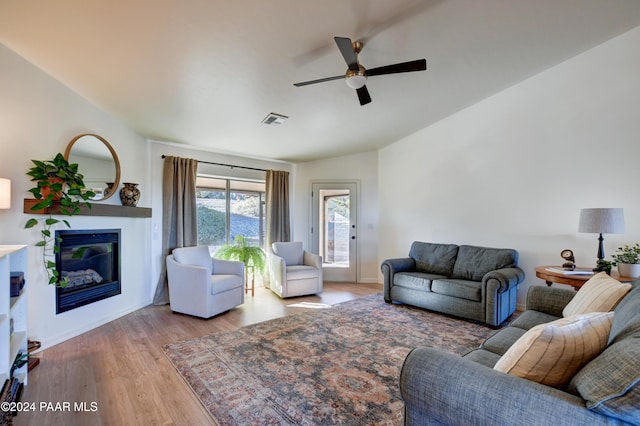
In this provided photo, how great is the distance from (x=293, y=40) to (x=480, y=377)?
244cm

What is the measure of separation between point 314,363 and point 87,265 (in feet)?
9.06

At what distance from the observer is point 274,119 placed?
375 centimetres

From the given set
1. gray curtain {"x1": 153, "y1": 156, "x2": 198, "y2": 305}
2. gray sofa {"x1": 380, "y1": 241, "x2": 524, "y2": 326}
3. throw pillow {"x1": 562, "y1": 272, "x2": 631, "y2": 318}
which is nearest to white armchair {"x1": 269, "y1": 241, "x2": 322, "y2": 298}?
gray sofa {"x1": 380, "y1": 241, "x2": 524, "y2": 326}

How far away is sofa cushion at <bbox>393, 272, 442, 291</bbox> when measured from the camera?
147 inches

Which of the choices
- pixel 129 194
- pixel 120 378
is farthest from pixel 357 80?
pixel 129 194

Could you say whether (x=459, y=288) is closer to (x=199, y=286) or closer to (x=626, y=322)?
(x=626, y=322)

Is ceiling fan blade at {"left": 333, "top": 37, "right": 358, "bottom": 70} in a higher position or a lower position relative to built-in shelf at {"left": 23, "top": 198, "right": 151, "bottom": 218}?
higher

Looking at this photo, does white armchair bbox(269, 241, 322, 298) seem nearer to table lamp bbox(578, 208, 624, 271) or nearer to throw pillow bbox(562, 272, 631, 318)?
throw pillow bbox(562, 272, 631, 318)

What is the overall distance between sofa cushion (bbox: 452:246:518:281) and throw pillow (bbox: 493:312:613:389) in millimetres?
2712

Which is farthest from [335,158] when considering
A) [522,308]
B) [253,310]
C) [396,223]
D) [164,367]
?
[164,367]

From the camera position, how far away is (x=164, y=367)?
237 cm

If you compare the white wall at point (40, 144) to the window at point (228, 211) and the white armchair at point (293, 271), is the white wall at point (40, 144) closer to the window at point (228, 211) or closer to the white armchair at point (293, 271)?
the window at point (228, 211)

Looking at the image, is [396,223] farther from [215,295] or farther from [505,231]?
[215,295]

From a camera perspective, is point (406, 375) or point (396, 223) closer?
point (406, 375)
